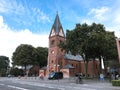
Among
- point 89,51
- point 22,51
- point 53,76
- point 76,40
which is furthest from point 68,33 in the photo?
point 22,51

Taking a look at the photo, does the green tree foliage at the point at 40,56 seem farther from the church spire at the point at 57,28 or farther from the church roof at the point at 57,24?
the church roof at the point at 57,24

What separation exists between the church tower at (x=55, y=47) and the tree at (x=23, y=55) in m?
10.2

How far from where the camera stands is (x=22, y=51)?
78188mm

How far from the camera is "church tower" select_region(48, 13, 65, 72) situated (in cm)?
6999

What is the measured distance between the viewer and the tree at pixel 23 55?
254 feet

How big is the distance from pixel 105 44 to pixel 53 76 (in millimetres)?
16410

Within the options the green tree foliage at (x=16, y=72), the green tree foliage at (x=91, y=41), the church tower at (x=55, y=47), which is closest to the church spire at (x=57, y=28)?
the church tower at (x=55, y=47)

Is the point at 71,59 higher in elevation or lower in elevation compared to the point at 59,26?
lower

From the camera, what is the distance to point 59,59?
70.8 meters

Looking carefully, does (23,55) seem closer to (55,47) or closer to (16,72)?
(16,72)

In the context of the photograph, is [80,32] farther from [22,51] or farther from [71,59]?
[22,51]

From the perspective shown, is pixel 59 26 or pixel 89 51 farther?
pixel 59 26

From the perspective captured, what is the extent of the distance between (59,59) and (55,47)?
16.2 ft

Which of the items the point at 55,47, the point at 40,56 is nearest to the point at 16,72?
the point at 40,56
